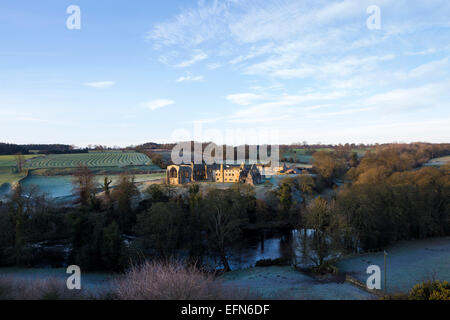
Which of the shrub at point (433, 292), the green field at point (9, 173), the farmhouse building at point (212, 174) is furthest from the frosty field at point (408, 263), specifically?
the green field at point (9, 173)

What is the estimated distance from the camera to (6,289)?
13047 mm

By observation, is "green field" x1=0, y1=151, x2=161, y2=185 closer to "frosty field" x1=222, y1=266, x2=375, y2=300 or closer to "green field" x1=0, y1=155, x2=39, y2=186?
"green field" x1=0, y1=155, x2=39, y2=186

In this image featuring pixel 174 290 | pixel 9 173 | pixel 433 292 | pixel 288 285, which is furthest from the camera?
pixel 9 173

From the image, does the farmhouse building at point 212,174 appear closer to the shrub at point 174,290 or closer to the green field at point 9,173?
the green field at point 9,173

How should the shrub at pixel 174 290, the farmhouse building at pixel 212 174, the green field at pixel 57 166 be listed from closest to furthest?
the shrub at pixel 174 290 < the green field at pixel 57 166 < the farmhouse building at pixel 212 174

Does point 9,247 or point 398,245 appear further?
point 398,245

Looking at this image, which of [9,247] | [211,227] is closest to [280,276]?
[211,227]

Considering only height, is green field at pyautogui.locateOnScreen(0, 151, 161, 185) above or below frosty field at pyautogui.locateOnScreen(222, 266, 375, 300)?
above

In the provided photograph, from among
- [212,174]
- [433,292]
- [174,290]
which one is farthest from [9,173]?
[433,292]

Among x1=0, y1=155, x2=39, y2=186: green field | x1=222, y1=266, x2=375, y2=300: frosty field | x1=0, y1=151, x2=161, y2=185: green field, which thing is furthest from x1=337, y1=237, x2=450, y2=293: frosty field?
x1=0, y1=155, x2=39, y2=186: green field

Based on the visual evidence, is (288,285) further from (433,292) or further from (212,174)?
(212,174)

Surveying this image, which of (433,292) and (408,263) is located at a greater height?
(433,292)
